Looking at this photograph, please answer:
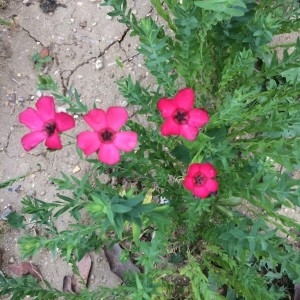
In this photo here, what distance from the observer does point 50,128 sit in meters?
1.16

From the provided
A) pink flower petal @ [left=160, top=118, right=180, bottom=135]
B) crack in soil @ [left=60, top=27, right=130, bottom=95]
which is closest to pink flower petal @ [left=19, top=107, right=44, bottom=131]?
pink flower petal @ [left=160, top=118, right=180, bottom=135]

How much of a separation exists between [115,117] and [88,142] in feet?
0.28

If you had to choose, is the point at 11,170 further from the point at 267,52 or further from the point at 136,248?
the point at 267,52

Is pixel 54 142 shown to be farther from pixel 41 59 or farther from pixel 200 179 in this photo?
pixel 41 59

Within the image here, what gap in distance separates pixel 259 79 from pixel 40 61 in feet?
2.91

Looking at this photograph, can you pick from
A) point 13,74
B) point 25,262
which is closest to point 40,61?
point 13,74

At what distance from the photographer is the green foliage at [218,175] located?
1174mm

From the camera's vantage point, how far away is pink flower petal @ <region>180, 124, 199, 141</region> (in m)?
1.16

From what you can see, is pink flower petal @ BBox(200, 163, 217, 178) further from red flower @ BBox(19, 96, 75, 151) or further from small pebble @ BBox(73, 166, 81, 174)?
small pebble @ BBox(73, 166, 81, 174)

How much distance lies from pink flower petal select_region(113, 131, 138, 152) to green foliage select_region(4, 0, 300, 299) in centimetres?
11

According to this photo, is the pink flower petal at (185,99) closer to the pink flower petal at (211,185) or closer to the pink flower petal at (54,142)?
the pink flower petal at (211,185)

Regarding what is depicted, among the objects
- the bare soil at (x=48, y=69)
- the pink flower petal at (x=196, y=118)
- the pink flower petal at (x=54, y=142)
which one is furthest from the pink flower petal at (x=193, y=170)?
the bare soil at (x=48, y=69)

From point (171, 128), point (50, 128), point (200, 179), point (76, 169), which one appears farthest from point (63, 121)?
point (76, 169)

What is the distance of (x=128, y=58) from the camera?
2020 mm
